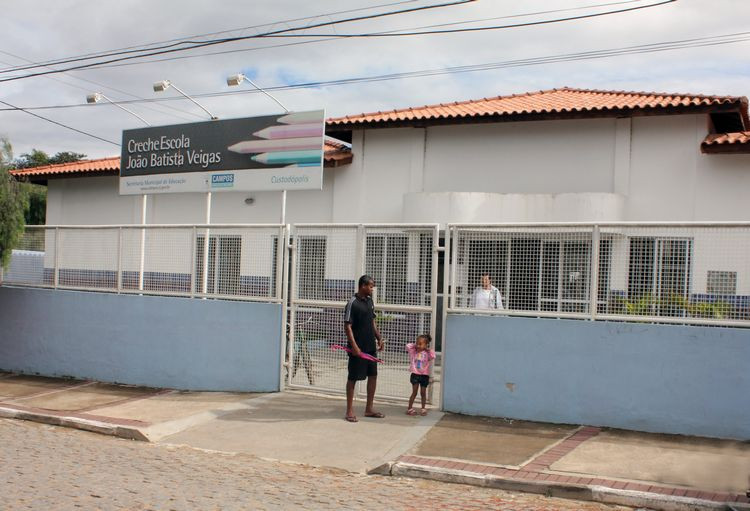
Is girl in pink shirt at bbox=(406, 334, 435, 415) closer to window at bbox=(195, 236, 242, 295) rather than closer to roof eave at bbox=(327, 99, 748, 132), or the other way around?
window at bbox=(195, 236, 242, 295)

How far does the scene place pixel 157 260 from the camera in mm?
11664

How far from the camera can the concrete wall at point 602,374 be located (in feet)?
25.8

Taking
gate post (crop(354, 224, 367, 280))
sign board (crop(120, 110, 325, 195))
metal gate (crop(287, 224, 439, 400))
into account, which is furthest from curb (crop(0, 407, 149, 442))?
sign board (crop(120, 110, 325, 195))

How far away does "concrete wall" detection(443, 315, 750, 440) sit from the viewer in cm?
786

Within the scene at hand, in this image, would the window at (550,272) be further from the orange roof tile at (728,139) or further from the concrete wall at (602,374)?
the orange roof tile at (728,139)

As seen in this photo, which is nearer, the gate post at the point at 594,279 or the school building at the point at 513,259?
A: the school building at the point at 513,259

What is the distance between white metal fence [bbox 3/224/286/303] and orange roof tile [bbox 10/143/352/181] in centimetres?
577

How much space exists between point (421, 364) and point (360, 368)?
2.43 ft

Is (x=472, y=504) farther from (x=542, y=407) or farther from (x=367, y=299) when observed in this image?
(x=367, y=299)

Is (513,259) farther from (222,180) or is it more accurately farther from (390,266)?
(222,180)

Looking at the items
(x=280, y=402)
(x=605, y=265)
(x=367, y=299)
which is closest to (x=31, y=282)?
(x=280, y=402)

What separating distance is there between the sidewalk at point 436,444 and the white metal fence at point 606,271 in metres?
1.36

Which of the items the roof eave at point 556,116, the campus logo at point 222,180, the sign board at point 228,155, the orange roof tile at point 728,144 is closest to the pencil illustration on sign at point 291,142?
the sign board at point 228,155

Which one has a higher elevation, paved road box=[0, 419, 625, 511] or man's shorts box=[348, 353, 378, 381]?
man's shorts box=[348, 353, 378, 381]
